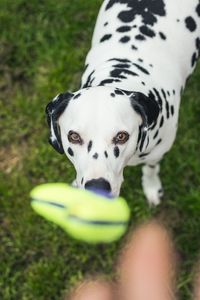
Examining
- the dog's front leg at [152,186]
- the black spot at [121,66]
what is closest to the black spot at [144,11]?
the black spot at [121,66]

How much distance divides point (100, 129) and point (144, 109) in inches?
12.5

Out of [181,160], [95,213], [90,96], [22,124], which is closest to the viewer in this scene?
[95,213]

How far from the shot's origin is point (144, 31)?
362 cm

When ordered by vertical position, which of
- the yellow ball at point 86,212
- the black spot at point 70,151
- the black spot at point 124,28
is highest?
the black spot at point 124,28

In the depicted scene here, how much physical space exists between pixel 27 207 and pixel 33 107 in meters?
0.79

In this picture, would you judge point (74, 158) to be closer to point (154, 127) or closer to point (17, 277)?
point (154, 127)

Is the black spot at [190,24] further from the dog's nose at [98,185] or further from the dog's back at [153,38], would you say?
the dog's nose at [98,185]

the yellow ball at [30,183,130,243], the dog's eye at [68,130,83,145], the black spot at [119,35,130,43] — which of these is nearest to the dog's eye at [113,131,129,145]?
the dog's eye at [68,130,83,145]

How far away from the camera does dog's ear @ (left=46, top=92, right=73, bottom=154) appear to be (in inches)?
118

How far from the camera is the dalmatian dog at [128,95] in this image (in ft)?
9.25

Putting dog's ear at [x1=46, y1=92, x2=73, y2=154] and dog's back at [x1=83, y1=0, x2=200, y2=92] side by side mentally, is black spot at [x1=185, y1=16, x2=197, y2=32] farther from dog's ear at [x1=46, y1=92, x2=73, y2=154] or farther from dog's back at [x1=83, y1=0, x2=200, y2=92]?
dog's ear at [x1=46, y1=92, x2=73, y2=154]

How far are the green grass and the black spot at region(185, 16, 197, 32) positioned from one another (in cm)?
81

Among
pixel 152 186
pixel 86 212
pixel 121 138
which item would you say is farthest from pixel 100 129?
pixel 152 186

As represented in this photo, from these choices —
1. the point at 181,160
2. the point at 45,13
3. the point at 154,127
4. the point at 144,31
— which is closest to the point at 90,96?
the point at 154,127
